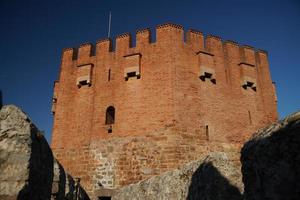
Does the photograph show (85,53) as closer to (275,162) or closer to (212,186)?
(212,186)

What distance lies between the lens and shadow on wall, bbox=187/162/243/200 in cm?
502

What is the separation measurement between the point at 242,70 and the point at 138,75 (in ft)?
16.5

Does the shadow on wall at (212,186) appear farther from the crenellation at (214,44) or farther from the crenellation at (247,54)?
the crenellation at (247,54)

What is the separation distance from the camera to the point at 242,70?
563 inches

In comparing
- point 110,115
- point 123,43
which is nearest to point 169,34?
point 123,43

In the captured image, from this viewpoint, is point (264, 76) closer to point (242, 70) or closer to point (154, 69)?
point (242, 70)

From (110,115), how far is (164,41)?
409cm

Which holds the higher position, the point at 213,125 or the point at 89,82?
the point at 89,82

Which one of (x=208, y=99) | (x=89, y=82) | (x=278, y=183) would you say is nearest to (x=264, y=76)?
(x=208, y=99)

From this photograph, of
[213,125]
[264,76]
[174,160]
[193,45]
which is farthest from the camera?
[264,76]

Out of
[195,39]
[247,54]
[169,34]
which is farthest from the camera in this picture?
[247,54]

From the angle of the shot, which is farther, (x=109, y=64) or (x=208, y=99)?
(x=109, y=64)

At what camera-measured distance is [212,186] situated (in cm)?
525

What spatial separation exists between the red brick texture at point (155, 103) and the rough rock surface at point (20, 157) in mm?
8949
